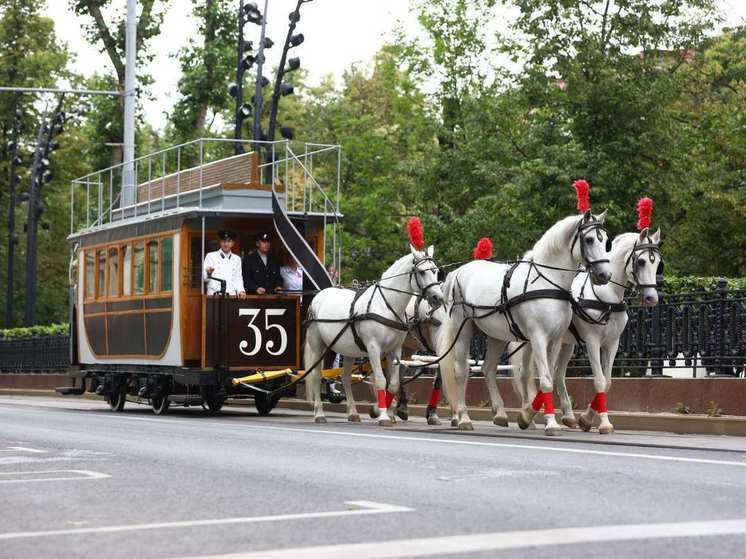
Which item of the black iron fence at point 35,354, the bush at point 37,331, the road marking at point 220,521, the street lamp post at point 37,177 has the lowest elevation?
the road marking at point 220,521

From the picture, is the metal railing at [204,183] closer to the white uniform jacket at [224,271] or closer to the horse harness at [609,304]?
the white uniform jacket at [224,271]

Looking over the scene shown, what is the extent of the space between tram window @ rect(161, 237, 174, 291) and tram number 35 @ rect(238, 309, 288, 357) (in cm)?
146

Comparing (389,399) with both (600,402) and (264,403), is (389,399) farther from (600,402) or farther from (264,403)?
(264,403)

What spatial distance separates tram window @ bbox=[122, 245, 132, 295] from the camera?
2491 centimetres

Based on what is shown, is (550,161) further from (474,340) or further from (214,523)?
(214,523)

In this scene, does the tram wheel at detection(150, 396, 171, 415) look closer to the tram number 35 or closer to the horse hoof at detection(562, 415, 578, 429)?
the tram number 35

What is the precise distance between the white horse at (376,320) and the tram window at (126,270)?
4.85m

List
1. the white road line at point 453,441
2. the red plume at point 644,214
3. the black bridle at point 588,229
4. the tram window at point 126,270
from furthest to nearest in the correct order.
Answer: the tram window at point 126,270 < the red plume at point 644,214 < the black bridle at point 588,229 < the white road line at point 453,441

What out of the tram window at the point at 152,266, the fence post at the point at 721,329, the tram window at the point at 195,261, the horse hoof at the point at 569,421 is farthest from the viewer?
the tram window at the point at 152,266

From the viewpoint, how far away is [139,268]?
24.3 metres

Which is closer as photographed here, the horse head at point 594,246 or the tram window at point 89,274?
the horse head at point 594,246

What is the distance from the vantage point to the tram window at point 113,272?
25.6 m

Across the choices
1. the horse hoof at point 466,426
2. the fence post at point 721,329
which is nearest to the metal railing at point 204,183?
the horse hoof at point 466,426

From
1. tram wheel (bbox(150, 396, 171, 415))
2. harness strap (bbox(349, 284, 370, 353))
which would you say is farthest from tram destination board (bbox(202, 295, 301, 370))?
harness strap (bbox(349, 284, 370, 353))
